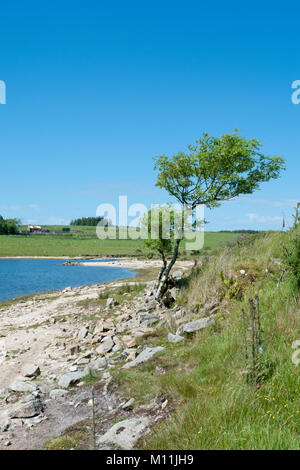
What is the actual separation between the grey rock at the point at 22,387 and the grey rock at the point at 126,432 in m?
4.22

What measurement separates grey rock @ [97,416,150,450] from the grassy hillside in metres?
0.28

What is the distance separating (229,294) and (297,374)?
207 inches

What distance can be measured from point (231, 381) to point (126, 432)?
1911 millimetres

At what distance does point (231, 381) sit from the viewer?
17.5 feet

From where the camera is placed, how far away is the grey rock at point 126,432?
495 cm

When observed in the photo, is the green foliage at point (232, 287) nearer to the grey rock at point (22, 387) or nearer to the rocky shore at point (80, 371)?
the rocky shore at point (80, 371)

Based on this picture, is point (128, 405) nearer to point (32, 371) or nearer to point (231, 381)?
point (231, 381)

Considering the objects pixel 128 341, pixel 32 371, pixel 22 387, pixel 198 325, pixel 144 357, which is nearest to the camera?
pixel 144 357

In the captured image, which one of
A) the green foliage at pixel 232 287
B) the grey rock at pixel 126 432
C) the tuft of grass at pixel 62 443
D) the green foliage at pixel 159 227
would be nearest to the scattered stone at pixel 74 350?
the green foliage at pixel 232 287

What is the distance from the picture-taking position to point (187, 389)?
574 centimetres

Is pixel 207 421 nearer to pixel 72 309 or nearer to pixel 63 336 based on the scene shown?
pixel 63 336

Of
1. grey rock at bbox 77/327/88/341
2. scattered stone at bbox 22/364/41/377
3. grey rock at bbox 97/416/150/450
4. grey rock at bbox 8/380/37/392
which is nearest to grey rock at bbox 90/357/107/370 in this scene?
grey rock at bbox 8/380/37/392

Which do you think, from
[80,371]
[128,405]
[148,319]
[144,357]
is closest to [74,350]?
Answer: [80,371]
